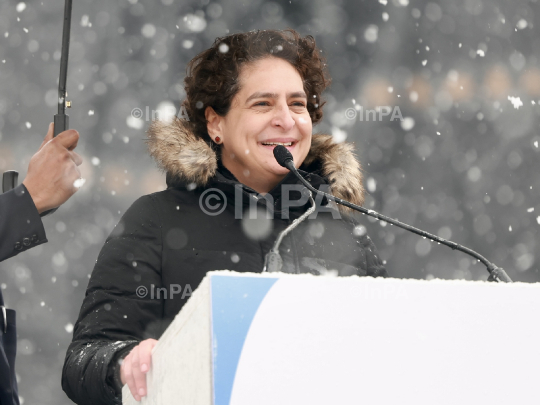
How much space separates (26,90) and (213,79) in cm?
142

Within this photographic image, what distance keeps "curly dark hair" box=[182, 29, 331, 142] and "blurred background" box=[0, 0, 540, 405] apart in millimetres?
1147

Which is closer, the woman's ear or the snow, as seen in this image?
the woman's ear

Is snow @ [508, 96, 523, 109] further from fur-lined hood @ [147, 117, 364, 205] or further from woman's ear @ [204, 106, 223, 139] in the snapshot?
woman's ear @ [204, 106, 223, 139]

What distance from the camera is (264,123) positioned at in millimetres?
1523

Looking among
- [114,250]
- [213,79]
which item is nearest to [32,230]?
[114,250]

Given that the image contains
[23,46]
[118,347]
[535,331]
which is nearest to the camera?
[535,331]

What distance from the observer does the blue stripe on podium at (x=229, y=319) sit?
0.54 metres

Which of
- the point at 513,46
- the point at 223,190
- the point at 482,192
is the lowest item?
the point at 223,190

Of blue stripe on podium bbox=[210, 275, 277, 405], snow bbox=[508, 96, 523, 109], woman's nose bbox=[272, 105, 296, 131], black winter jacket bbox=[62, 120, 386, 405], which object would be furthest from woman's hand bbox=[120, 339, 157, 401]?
snow bbox=[508, 96, 523, 109]

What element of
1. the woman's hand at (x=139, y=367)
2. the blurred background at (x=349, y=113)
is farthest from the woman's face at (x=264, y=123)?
the blurred background at (x=349, y=113)

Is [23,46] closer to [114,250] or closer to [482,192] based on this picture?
[114,250]

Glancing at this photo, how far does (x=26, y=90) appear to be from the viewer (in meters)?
2.73

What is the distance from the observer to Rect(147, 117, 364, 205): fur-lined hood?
148 centimetres

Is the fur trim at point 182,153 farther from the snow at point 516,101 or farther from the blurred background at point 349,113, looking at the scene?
the snow at point 516,101
